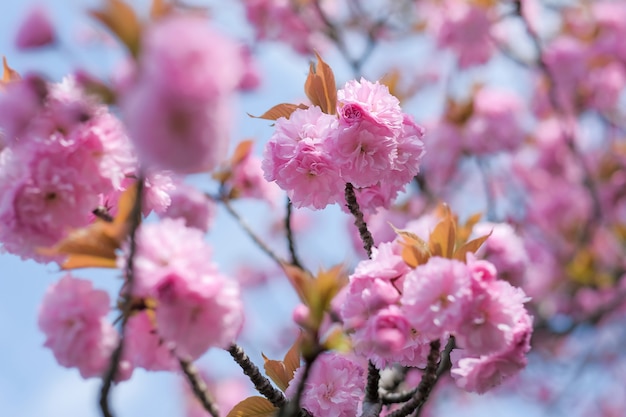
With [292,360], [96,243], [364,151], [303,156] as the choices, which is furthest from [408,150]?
[96,243]

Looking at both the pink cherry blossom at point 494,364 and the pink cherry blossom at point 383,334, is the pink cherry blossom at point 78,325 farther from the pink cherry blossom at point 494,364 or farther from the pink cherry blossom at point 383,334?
the pink cherry blossom at point 494,364

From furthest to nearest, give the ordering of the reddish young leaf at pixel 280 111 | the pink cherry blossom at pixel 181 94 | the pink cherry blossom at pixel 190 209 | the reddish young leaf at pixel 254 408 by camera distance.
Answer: the pink cherry blossom at pixel 190 209 < the reddish young leaf at pixel 280 111 < the reddish young leaf at pixel 254 408 < the pink cherry blossom at pixel 181 94

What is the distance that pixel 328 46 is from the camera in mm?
6312

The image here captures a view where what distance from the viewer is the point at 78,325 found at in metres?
1.21

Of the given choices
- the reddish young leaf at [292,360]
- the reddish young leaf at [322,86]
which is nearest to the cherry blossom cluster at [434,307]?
the reddish young leaf at [292,360]

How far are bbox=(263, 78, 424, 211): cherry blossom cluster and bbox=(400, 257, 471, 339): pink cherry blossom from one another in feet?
1.35

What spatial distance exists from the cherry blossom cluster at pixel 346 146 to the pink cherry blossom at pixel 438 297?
41 centimetres

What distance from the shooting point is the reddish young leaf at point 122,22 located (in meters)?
0.95

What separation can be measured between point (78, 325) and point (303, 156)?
2.34ft

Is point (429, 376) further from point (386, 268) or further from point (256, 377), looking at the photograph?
point (256, 377)

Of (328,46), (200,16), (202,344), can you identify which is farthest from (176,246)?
(328,46)

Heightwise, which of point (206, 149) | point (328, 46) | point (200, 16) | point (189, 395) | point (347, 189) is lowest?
point (189, 395)

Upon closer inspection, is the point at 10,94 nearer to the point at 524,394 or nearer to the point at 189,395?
the point at 189,395

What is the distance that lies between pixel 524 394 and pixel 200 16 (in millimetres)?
6869
